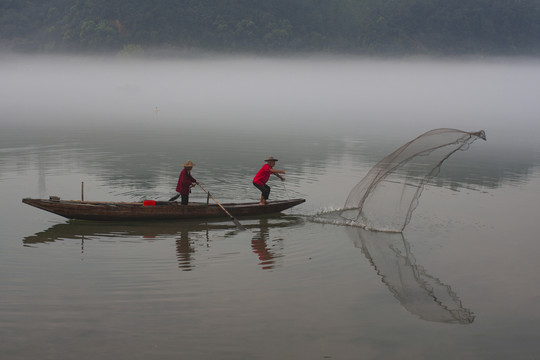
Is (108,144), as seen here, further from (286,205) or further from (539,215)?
(539,215)

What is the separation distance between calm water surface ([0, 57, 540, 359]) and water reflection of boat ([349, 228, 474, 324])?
43mm

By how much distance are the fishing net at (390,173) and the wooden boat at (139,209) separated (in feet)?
7.12

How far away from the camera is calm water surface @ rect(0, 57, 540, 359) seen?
32.9 ft

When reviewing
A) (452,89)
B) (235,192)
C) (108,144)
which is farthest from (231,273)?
(452,89)

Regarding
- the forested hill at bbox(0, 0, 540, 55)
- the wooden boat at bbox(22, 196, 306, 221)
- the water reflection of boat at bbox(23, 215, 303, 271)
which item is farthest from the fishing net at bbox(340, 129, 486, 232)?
the forested hill at bbox(0, 0, 540, 55)

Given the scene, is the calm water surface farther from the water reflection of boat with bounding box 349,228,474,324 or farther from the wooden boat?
the wooden boat

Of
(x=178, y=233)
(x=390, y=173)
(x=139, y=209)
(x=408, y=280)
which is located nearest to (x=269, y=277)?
(x=408, y=280)

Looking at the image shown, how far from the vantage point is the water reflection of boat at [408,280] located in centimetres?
1141

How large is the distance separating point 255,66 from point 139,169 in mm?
173851

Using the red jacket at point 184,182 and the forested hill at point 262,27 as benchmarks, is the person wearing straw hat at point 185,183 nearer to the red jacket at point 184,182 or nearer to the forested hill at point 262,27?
the red jacket at point 184,182

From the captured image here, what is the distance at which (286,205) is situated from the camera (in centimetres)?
1828

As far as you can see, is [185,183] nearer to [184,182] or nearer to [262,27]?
[184,182]

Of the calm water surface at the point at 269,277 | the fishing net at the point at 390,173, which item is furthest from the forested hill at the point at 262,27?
the fishing net at the point at 390,173

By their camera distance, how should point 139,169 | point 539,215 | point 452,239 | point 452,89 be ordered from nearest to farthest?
point 452,239
point 539,215
point 139,169
point 452,89
